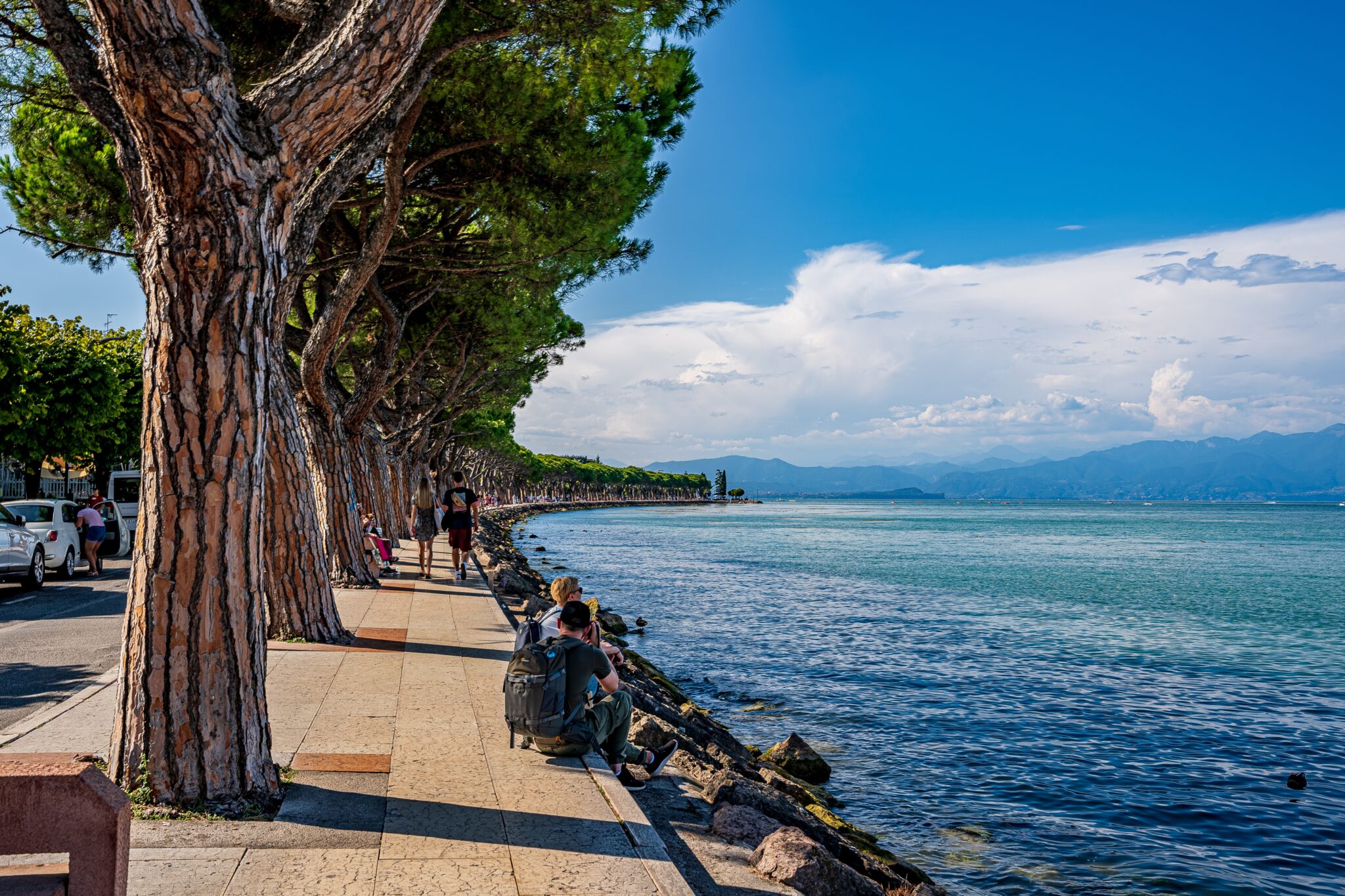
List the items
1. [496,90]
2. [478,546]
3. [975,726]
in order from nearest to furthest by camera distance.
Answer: [496,90] < [975,726] < [478,546]

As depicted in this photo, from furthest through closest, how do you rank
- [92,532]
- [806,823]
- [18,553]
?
[92,532], [18,553], [806,823]

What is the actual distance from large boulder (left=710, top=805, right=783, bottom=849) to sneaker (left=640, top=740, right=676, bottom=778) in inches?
25.2

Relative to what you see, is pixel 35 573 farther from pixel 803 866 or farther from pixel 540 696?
pixel 803 866

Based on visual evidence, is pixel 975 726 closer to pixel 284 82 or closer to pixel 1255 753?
pixel 1255 753

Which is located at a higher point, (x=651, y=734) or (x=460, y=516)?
(x=460, y=516)

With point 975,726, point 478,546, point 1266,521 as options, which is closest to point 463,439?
point 478,546

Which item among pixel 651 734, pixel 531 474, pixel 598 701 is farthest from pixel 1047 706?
pixel 531 474

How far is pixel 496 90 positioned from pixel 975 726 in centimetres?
1043

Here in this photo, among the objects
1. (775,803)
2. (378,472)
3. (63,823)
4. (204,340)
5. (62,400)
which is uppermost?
(62,400)

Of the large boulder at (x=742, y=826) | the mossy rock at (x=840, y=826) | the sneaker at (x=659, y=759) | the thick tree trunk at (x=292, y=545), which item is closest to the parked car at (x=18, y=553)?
the thick tree trunk at (x=292, y=545)

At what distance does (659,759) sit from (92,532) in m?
17.1

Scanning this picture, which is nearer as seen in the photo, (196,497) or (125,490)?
(196,497)

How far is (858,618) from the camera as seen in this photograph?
85.6ft

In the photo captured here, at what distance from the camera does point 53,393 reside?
1222 inches
